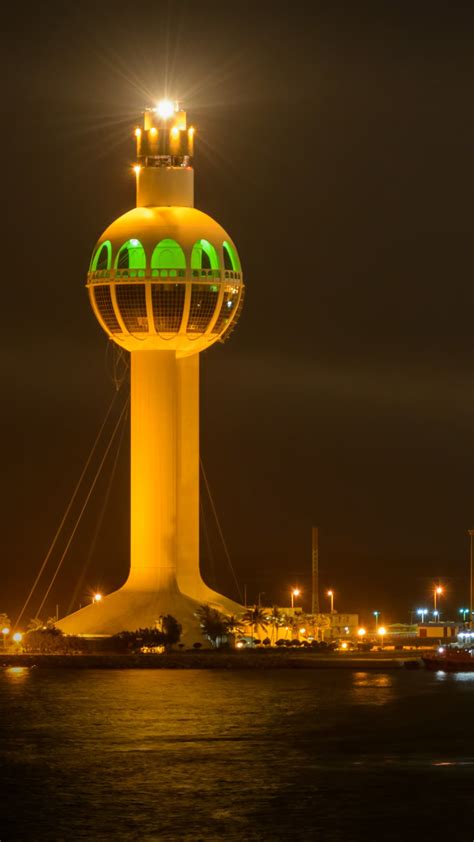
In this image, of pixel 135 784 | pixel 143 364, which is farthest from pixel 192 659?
pixel 135 784

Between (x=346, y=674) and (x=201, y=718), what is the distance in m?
29.9

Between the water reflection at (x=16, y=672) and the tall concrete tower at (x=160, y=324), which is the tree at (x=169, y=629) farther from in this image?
the water reflection at (x=16, y=672)

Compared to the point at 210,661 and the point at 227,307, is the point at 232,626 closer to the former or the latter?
the point at 210,661

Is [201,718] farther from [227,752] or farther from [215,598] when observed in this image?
[215,598]

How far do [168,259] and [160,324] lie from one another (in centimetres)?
389

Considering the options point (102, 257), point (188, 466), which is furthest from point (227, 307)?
point (188, 466)

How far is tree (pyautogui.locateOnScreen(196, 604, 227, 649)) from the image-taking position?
153375mm

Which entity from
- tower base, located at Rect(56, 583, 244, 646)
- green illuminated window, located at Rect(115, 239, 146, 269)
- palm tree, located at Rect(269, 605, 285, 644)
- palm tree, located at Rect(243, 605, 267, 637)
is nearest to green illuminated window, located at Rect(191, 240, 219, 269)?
green illuminated window, located at Rect(115, 239, 146, 269)

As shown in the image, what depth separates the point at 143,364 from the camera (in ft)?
502

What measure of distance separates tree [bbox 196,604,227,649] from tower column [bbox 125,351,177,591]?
2528 millimetres

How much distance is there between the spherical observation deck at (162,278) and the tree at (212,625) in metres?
15.6

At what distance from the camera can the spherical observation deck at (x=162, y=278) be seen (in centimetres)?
15038

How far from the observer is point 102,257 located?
152 m

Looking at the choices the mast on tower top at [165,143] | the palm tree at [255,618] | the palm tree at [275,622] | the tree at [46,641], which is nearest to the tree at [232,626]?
the palm tree at [255,618]
